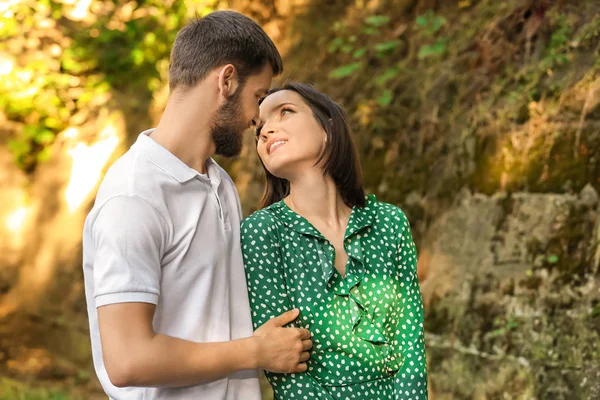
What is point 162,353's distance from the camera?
1830mm

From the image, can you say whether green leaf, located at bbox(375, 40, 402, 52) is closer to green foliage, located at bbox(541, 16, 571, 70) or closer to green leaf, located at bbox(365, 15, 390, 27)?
green leaf, located at bbox(365, 15, 390, 27)

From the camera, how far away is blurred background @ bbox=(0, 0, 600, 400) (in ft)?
11.6

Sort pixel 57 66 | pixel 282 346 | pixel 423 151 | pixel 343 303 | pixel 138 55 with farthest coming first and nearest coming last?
pixel 57 66
pixel 138 55
pixel 423 151
pixel 343 303
pixel 282 346

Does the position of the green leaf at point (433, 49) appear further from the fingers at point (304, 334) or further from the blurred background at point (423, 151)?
the fingers at point (304, 334)

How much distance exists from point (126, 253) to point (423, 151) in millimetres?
2822

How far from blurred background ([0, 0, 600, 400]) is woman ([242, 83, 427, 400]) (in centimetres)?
134

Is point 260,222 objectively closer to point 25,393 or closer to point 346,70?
point 346,70

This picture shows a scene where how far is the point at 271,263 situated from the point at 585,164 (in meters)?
1.98

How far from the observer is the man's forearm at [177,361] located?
1796mm

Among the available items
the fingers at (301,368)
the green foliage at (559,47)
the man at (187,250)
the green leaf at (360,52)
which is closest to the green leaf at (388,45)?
the green leaf at (360,52)

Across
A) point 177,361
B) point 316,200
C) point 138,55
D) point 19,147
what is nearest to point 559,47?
point 316,200

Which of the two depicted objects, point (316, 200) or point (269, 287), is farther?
point (316, 200)

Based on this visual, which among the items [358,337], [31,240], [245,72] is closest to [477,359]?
[358,337]

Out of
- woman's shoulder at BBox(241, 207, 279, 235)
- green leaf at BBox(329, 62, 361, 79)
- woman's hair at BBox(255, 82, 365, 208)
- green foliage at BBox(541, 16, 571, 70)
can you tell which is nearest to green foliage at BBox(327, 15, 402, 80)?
green leaf at BBox(329, 62, 361, 79)
